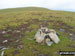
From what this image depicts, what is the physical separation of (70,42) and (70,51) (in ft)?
16.4

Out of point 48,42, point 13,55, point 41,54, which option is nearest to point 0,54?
point 13,55

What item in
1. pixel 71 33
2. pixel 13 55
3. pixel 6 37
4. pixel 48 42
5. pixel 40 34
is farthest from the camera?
pixel 71 33

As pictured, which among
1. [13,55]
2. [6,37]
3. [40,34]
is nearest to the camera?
[13,55]

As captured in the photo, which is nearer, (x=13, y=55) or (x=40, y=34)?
(x=13, y=55)

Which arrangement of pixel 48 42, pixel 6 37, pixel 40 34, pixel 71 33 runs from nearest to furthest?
pixel 48 42 < pixel 40 34 < pixel 6 37 < pixel 71 33

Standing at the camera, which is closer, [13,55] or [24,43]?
[13,55]

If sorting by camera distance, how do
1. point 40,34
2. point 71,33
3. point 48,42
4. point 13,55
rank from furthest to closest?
point 71,33 → point 40,34 → point 48,42 → point 13,55

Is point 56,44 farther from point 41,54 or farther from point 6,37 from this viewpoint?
point 6,37

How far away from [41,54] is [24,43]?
21.7 ft

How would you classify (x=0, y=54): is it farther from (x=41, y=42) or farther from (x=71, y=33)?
(x=71, y=33)

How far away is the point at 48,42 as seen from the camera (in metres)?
33.3

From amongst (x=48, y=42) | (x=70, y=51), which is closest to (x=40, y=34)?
(x=48, y=42)

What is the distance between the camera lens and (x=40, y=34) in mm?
36531

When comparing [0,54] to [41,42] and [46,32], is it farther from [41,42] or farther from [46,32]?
[46,32]
